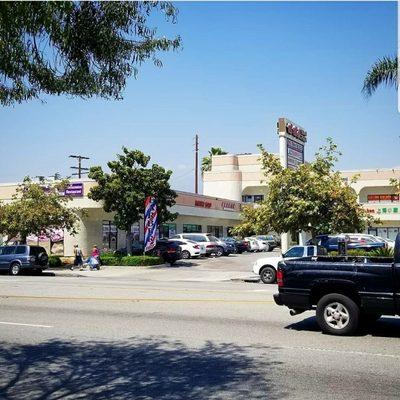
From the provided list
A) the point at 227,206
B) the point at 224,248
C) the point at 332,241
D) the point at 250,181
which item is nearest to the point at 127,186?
the point at 224,248

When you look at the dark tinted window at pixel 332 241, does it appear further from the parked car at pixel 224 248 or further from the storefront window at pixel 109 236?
the storefront window at pixel 109 236

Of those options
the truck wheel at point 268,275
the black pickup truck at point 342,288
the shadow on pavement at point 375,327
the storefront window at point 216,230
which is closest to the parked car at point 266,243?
the storefront window at point 216,230

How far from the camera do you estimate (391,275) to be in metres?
9.44

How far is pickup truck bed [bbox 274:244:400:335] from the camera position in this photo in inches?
374

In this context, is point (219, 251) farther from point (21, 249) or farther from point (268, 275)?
point (268, 275)

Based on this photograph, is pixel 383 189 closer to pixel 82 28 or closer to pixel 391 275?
pixel 391 275

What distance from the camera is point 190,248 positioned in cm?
3988

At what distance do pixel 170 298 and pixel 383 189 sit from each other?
53667 millimetres

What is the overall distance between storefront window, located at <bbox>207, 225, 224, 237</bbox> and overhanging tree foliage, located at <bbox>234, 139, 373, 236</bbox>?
30.6m

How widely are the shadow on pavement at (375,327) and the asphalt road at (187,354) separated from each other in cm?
2

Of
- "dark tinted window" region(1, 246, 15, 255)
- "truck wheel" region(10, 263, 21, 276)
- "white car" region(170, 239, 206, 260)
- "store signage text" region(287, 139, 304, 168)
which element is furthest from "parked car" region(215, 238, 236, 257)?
"dark tinted window" region(1, 246, 15, 255)

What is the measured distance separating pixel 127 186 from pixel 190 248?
8.26 metres

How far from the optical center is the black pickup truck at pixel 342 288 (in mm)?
9500

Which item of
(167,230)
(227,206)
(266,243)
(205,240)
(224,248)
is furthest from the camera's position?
(227,206)
